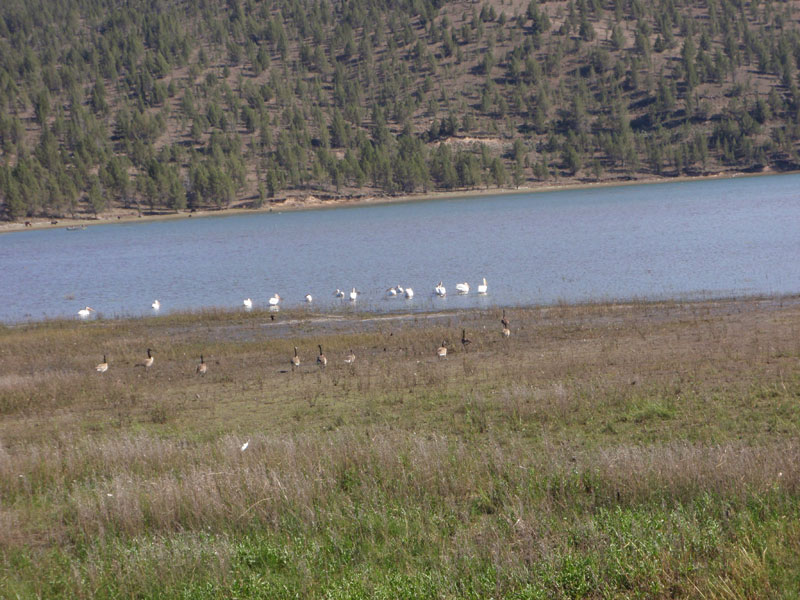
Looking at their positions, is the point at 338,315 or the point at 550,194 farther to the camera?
the point at 550,194

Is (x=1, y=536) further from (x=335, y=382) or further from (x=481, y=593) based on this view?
(x=335, y=382)

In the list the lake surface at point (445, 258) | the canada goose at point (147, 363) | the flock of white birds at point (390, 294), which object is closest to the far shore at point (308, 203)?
the lake surface at point (445, 258)

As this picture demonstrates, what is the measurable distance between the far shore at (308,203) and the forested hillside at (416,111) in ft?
4.39

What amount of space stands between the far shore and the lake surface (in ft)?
68.3

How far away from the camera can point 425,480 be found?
9.02 metres

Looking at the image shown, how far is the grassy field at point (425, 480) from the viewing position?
6961 millimetres

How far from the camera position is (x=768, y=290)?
28.1 metres

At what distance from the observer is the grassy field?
696 cm

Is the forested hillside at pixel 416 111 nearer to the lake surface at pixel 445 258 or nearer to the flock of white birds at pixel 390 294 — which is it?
the lake surface at pixel 445 258

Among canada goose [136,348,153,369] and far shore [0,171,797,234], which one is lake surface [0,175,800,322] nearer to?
canada goose [136,348,153,369]

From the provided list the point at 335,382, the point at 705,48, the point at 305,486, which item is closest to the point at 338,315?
the point at 335,382

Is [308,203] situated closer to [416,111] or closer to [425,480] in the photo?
[416,111]

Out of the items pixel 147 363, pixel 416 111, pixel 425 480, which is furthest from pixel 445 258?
pixel 416 111

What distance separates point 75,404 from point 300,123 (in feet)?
439
